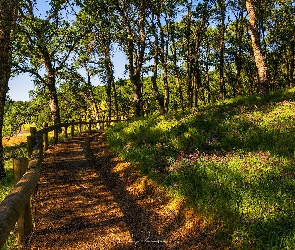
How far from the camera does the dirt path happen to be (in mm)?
6719

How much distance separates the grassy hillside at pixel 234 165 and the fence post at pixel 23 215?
382cm

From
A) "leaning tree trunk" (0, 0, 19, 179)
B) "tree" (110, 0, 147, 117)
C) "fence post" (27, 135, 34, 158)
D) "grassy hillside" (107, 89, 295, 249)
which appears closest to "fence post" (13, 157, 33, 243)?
"grassy hillside" (107, 89, 295, 249)

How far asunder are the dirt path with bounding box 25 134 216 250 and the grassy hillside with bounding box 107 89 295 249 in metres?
0.52

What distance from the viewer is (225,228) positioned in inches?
245

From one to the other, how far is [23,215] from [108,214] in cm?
236

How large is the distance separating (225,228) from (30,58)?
24.6 m

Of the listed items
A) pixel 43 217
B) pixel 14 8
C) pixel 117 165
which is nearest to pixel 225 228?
pixel 43 217

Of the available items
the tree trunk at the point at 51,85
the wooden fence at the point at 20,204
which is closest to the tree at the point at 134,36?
the tree trunk at the point at 51,85

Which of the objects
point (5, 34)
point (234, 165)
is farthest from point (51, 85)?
point (234, 165)

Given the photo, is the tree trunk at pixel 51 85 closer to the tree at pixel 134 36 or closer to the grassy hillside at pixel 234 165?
the tree at pixel 134 36

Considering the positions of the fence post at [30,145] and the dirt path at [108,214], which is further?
the fence post at [30,145]

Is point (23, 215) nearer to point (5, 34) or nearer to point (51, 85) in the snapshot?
point (5, 34)

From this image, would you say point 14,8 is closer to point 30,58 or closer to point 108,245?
point 108,245

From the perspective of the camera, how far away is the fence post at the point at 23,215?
655cm
